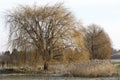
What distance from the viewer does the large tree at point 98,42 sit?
76438mm

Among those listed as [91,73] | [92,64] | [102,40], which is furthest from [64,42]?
[102,40]

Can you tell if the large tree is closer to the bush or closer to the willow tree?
the willow tree

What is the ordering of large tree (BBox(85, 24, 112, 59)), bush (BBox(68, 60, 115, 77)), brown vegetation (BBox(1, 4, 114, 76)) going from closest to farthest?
bush (BBox(68, 60, 115, 77)) → brown vegetation (BBox(1, 4, 114, 76)) → large tree (BBox(85, 24, 112, 59))

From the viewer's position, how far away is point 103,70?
1192 inches

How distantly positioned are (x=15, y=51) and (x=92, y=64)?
506 inches

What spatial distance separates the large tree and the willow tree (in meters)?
30.5

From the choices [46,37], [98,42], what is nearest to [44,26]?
[46,37]

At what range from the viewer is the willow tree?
43906 mm

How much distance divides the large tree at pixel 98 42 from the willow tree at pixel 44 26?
3047 cm

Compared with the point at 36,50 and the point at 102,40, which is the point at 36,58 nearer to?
the point at 36,50

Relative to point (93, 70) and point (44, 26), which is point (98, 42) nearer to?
point (44, 26)

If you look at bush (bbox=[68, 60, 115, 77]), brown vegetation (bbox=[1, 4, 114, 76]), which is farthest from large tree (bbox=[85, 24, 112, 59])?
bush (bbox=[68, 60, 115, 77])

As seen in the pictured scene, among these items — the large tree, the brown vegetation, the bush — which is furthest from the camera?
the large tree

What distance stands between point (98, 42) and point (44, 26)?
3510 cm
